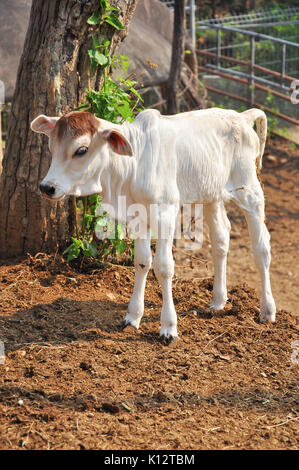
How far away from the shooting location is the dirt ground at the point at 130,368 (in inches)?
148

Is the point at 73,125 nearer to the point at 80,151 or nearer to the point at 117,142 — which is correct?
the point at 80,151

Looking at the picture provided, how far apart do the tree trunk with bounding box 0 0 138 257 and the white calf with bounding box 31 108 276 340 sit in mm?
1155

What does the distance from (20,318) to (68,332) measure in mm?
404

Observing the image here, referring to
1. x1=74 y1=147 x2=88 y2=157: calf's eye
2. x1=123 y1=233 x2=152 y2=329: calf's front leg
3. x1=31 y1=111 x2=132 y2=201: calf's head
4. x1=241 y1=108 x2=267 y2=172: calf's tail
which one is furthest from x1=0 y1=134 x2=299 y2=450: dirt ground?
x1=74 y1=147 x2=88 y2=157: calf's eye

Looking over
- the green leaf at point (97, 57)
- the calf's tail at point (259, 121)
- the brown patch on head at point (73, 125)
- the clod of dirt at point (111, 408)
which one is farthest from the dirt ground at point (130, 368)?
the green leaf at point (97, 57)

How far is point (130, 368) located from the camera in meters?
4.46

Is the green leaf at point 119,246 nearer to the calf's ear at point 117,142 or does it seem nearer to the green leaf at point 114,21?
the calf's ear at point 117,142

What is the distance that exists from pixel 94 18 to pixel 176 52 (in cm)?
244

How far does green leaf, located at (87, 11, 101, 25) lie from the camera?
17.8 feet

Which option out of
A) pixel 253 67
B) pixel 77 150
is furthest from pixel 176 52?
pixel 253 67

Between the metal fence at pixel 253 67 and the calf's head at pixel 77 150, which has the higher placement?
the calf's head at pixel 77 150

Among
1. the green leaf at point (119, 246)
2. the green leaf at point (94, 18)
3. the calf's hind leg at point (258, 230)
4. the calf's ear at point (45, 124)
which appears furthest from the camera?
the green leaf at point (119, 246)

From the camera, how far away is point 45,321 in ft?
16.5

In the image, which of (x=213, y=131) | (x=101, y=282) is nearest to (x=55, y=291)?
(x=101, y=282)
